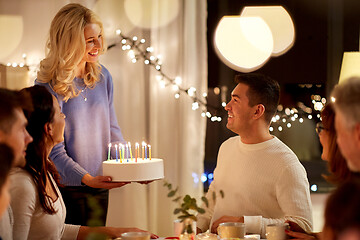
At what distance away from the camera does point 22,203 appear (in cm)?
205

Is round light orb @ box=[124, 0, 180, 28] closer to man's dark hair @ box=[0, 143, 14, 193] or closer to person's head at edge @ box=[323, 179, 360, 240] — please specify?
man's dark hair @ box=[0, 143, 14, 193]

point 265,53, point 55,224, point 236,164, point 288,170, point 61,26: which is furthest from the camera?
point 265,53

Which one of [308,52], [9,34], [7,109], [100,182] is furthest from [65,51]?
[308,52]

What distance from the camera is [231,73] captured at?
14.4 feet

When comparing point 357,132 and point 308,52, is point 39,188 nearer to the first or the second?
point 357,132

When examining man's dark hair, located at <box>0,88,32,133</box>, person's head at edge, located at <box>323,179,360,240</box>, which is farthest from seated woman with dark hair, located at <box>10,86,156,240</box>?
person's head at edge, located at <box>323,179,360,240</box>

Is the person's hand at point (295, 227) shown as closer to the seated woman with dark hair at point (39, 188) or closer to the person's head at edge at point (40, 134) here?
the seated woman with dark hair at point (39, 188)

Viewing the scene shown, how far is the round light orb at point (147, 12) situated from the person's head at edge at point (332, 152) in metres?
2.06

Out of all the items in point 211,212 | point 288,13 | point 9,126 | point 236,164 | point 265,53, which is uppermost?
point 288,13

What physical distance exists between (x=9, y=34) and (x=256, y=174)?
2.21m

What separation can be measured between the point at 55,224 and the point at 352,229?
1378 mm

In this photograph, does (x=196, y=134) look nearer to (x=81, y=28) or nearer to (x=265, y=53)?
(x=265, y=53)

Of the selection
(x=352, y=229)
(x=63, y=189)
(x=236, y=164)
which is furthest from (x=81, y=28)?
(x=352, y=229)

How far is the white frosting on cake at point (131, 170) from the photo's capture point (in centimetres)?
251
